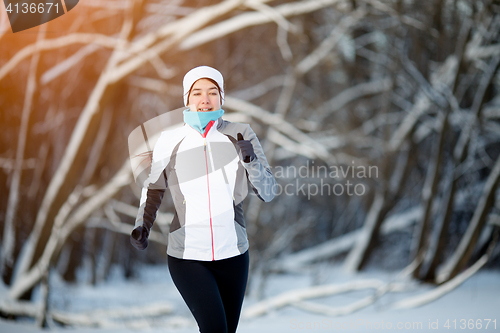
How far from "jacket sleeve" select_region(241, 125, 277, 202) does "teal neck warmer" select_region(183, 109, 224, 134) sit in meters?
0.13

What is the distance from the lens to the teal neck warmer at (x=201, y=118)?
1.34 meters

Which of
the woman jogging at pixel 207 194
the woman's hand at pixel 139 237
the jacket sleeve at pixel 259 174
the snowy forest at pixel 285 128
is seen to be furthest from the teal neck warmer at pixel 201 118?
the snowy forest at pixel 285 128

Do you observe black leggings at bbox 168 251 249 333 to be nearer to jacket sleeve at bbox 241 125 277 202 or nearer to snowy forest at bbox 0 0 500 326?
jacket sleeve at bbox 241 125 277 202

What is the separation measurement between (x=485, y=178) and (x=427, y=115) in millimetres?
928

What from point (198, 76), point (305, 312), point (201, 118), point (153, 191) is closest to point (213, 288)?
point (153, 191)

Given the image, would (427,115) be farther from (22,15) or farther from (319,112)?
(22,15)

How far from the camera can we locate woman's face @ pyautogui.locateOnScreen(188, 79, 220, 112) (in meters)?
1.35

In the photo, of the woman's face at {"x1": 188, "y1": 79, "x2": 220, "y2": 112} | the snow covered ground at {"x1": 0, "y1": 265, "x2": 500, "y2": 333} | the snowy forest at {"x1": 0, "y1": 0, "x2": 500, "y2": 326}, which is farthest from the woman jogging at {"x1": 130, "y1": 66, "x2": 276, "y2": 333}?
the snowy forest at {"x1": 0, "y1": 0, "x2": 500, "y2": 326}

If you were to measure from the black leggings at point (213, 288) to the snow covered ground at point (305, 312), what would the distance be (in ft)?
5.87

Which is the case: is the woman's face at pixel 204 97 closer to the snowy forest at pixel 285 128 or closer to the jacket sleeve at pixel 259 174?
the jacket sleeve at pixel 259 174

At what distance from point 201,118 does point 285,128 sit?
2147mm

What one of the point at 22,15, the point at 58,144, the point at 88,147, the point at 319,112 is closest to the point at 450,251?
the point at 319,112

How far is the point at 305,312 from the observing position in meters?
3.27

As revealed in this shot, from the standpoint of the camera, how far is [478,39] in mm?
3570
